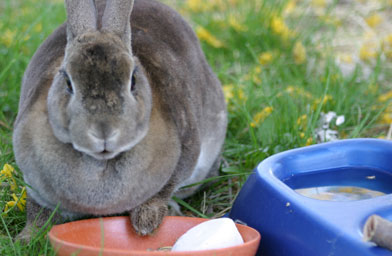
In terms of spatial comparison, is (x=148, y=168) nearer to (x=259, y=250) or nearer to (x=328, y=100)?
(x=259, y=250)

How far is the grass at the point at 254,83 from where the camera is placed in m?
2.97

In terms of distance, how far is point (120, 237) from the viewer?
237 centimetres

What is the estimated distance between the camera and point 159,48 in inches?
107

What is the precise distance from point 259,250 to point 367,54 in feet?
7.91

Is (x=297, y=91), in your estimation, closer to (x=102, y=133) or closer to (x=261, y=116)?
(x=261, y=116)

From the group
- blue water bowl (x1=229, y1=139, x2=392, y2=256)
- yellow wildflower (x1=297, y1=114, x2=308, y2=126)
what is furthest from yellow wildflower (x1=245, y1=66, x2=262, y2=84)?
blue water bowl (x1=229, y1=139, x2=392, y2=256)

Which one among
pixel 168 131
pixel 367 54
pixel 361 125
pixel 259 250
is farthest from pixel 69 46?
pixel 367 54

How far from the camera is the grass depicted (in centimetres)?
297

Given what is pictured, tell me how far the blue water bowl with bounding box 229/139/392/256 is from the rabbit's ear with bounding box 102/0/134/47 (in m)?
0.72

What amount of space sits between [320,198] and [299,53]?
1901 millimetres

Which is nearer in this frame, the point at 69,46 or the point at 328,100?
the point at 69,46

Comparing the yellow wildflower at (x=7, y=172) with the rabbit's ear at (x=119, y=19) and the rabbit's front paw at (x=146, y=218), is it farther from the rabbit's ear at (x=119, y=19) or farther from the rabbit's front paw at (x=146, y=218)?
the rabbit's ear at (x=119, y=19)

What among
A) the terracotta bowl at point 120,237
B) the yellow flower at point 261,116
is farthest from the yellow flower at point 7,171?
the yellow flower at point 261,116

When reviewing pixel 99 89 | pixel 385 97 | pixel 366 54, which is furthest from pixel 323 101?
pixel 99 89
